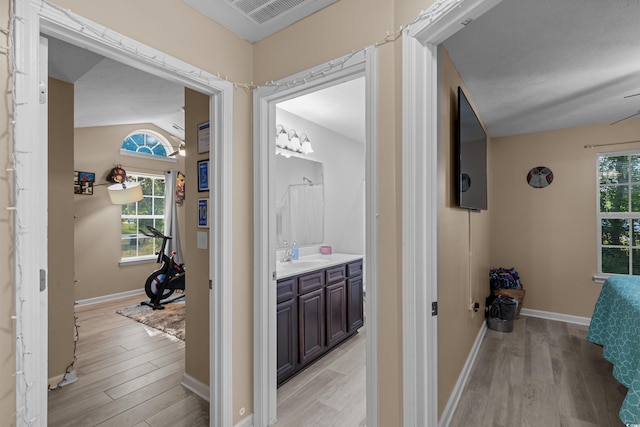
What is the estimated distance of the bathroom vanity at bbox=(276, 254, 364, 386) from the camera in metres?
2.46

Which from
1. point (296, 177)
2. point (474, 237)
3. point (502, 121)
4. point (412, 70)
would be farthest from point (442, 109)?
point (502, 121)

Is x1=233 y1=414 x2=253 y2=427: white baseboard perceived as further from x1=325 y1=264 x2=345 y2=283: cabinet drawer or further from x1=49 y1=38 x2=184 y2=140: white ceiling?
x1=49 y1=38 x2=184 y2=140: white ceiling

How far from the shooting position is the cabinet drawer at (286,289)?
240 centimetres

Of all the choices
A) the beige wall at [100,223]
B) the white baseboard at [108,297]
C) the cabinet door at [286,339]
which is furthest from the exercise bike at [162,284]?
the cabinet door at [286,339]

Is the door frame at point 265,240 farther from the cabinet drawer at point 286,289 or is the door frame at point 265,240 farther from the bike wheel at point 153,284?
the bike wheel at point 153,284

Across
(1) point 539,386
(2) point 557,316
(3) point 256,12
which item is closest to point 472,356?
(1) point 539,386

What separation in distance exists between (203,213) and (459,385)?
2320 millimetres

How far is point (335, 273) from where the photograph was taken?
10.0 ft

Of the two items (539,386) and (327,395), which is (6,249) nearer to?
(327,395)

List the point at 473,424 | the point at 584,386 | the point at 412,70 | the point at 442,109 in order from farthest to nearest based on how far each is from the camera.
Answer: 1. the point at 584,386
2. the point at 473,424
3. the point at 442,109
4. the point at 412,70

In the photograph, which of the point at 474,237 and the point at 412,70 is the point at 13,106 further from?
the point at 474,237

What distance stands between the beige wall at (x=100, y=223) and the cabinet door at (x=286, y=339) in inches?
155

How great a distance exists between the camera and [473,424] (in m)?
2.08

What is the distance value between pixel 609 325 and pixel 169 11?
3.90 meters
